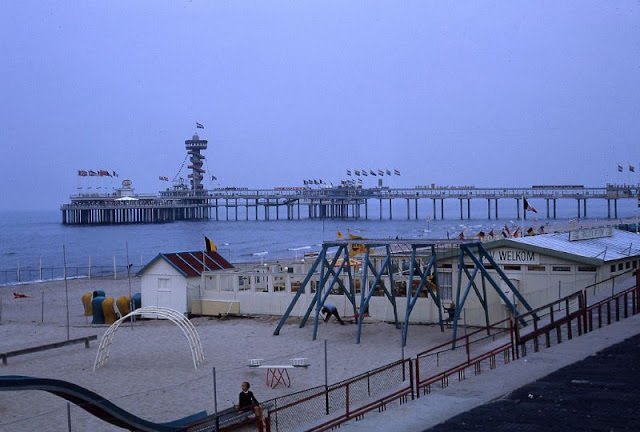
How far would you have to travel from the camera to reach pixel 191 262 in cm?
2756

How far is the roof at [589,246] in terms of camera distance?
22359mm

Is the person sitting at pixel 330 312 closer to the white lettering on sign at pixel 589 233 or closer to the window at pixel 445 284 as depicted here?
the window at pixel 445 284

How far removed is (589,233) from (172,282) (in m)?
14.4

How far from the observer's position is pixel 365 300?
20906 millimetres

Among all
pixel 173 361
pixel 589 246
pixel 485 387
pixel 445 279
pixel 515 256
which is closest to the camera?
pixel 485 387

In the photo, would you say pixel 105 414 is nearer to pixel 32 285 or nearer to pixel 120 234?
pixel 32 285

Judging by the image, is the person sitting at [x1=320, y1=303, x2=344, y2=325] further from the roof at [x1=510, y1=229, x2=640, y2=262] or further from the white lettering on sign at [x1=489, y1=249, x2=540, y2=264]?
the roof at [x1=510, y1=229, x2=640, y2=262]

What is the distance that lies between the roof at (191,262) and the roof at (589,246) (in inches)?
429

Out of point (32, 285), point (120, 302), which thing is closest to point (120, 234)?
point (32, 285)

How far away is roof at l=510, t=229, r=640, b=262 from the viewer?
22.4 metres

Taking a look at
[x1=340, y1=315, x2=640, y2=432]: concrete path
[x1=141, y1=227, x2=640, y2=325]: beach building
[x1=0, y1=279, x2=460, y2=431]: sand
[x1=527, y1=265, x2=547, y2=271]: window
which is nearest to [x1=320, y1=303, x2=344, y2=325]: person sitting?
[x1=0, y1=279, x2=460, y2=431]: sand

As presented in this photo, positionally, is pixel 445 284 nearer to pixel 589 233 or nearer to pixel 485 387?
pixel 589 233

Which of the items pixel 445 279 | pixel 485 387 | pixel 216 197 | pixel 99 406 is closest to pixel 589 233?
pixel 445 279

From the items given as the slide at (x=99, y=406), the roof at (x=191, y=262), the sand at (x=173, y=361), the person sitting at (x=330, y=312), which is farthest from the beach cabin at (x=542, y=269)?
the slide at (x=99, y=406)
